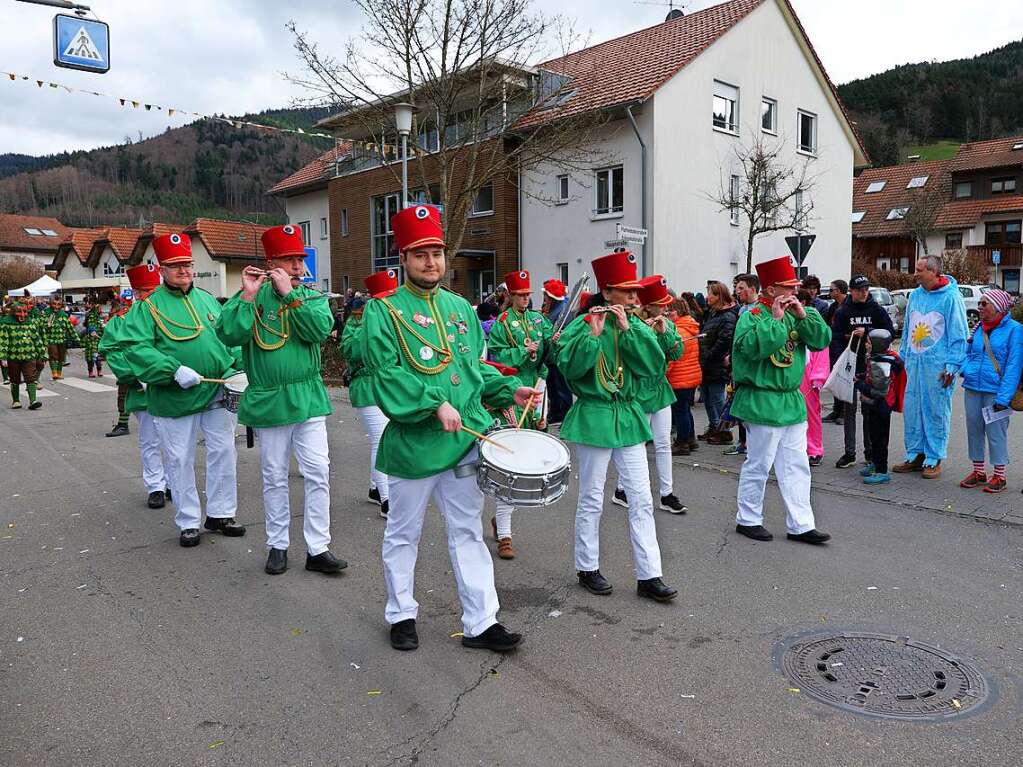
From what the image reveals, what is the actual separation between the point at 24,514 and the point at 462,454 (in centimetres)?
512

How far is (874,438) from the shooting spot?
26.0 ft

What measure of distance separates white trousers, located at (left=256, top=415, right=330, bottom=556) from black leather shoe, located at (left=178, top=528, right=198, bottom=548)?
3.08 feet

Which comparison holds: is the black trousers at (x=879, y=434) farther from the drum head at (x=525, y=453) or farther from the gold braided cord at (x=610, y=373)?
the drum head at (x=525, y=453)

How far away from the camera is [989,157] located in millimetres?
52406

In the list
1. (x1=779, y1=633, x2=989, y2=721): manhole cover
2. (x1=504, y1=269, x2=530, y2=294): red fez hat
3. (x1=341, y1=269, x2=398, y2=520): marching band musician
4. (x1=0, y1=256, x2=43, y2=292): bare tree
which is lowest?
(x1=779, y1=633, x2=989, y2=721): manhole cover

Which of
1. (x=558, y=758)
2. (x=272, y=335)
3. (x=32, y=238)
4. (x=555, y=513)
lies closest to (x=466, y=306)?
(x=272, y=335)

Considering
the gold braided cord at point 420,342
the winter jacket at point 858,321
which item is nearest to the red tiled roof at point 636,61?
the winter jacket at point 858,321

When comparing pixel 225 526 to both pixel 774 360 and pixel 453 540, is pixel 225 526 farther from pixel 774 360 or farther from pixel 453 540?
pixel 774 360

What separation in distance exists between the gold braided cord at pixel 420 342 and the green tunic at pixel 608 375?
1.02 meters

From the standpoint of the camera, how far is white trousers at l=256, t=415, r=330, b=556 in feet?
17.7

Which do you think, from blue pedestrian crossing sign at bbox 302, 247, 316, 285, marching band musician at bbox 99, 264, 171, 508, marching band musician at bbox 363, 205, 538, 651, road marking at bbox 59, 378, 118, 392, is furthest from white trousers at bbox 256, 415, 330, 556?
road marking at bbox 59, 378, 118, 392

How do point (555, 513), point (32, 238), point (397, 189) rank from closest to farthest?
1. point (555, 513)
2. point (397, 189)
3. point (32, 238)

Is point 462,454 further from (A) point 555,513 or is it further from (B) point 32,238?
(B) point 32,238

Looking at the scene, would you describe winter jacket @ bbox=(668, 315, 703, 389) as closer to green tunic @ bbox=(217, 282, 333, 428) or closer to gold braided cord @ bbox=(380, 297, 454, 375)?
green tunic @ bbox=(217, 282, 333, 428)
